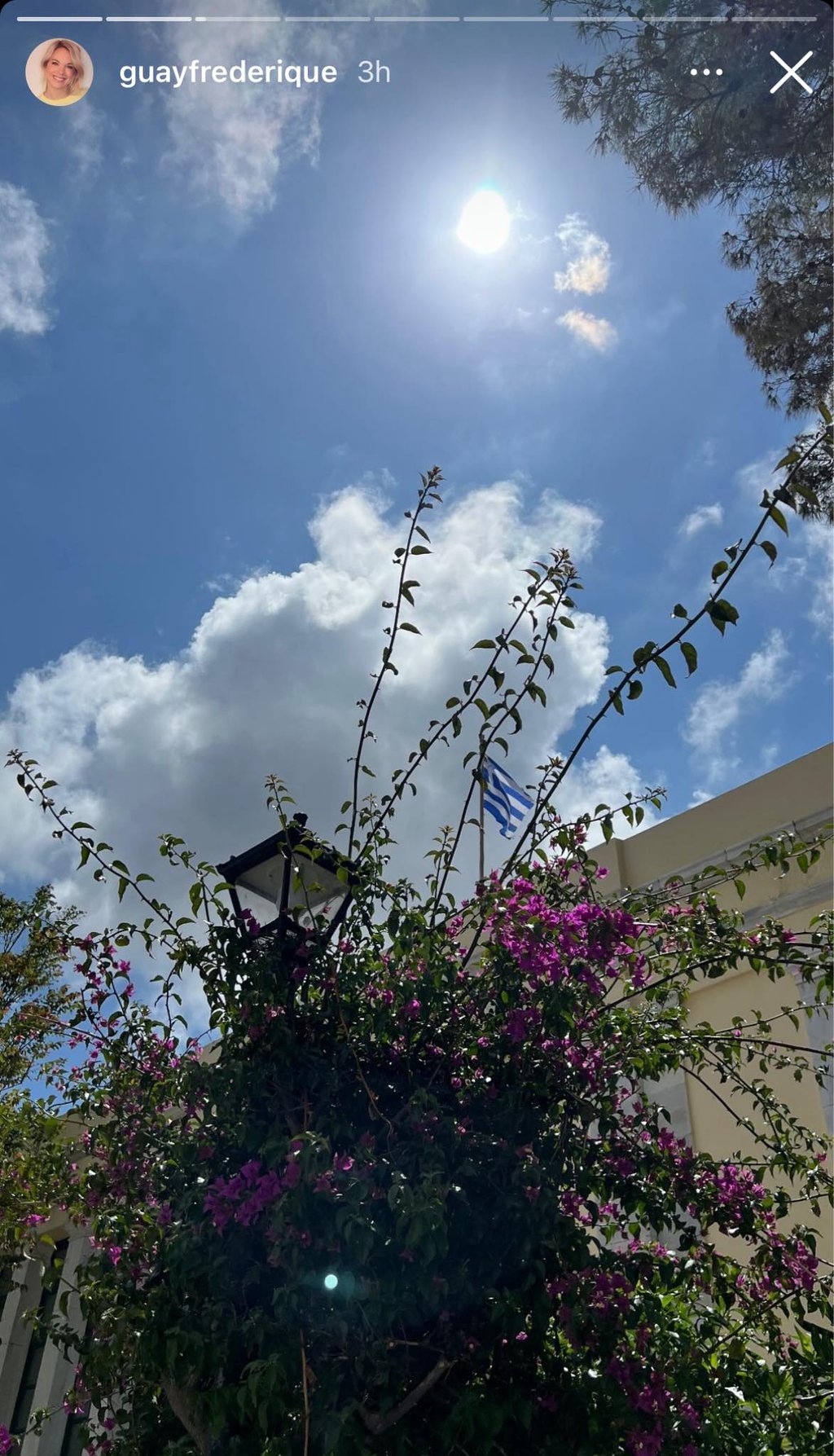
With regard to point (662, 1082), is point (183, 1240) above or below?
below

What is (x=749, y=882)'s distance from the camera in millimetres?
8508

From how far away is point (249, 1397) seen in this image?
3.43 metres

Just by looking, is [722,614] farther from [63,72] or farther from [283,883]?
[63,72]

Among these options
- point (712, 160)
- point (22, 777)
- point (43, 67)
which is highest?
point (712, 160)

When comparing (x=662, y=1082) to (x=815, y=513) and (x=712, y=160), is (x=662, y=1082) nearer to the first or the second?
(x=815, y=513)

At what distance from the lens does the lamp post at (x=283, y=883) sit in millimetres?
4266

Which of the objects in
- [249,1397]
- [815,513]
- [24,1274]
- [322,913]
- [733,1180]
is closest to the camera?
[249,1397]

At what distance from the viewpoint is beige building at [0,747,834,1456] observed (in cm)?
779

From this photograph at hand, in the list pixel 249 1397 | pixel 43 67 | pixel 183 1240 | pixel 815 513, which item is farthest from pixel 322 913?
pixel 815 513

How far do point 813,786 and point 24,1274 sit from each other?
871 cm

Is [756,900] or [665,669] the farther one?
[756,900]

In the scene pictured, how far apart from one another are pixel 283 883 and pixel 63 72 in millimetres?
3066

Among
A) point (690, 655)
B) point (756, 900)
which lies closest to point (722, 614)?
point (690, 655)

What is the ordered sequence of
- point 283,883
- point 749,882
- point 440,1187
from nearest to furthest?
point 440,1187
point 283,883
point 749,882
